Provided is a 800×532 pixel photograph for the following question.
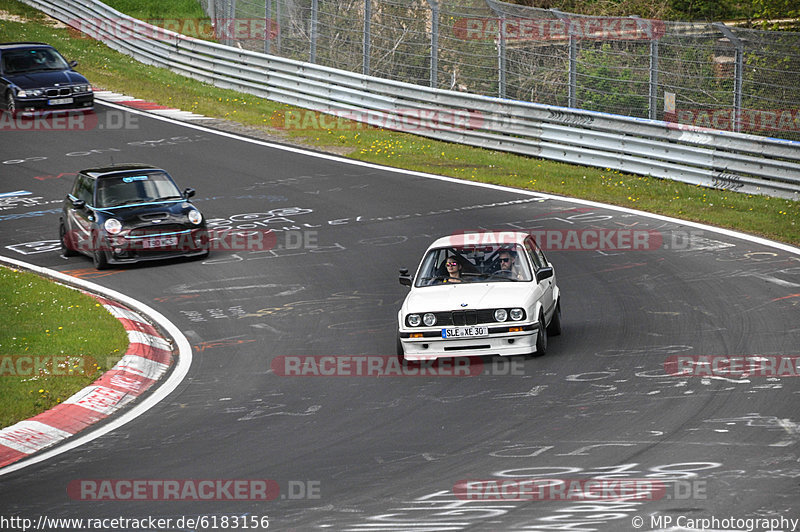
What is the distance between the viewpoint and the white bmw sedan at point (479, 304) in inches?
474

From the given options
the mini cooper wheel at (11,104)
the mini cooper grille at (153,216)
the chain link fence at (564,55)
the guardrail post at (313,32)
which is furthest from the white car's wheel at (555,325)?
the mini cooper wheel at (11,104)

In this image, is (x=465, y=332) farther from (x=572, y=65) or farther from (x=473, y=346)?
(x=572, y=65)

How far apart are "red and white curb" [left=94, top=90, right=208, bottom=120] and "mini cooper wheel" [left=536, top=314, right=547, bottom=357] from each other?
1904 cm

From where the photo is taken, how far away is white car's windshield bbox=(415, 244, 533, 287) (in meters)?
12.9

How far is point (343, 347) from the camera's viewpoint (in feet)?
43.1

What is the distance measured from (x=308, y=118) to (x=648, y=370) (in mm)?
18857

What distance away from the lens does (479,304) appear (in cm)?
1212

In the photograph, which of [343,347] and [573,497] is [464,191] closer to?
[343,347]
